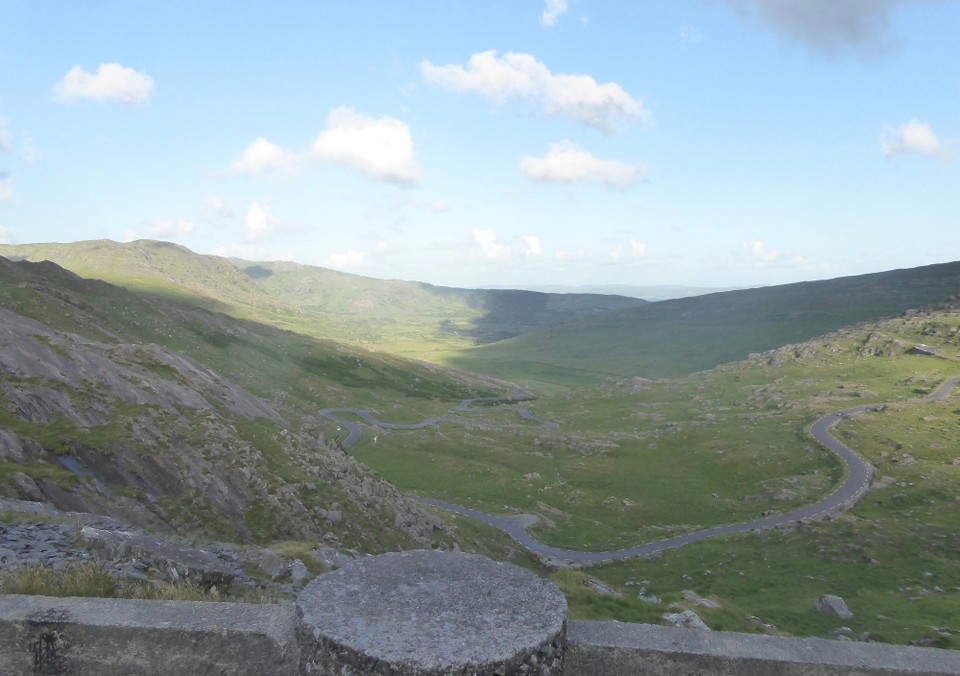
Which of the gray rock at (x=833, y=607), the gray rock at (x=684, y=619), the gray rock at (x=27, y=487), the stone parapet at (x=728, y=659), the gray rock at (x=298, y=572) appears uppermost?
the stone parapet at (x=728, y=659)

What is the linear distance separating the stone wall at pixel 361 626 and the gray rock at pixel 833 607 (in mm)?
33819

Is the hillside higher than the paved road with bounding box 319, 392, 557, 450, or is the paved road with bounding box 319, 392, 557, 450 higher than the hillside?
the hillside

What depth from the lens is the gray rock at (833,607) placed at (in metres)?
34.6

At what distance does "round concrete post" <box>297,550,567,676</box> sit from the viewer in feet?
20.3

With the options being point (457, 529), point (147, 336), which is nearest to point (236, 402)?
point (457, 529)

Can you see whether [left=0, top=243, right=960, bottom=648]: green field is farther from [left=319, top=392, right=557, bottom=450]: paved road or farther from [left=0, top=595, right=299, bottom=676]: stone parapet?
[left=0, top=595, right=299, bottom=676]: stone parapet

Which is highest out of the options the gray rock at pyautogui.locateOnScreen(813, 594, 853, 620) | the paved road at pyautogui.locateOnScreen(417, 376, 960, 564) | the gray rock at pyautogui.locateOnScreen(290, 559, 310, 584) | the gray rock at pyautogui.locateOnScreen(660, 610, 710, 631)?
the gray rock at pyautogui.locateOnScreen(290, 559, 310, 584)

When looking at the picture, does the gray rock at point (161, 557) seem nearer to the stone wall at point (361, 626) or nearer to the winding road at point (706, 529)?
the stone wall at point (361, 626)

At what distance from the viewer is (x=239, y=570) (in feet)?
52.6

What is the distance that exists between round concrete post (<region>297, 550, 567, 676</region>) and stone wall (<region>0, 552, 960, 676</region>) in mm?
25

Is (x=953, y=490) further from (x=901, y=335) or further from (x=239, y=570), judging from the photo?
(x=901, y=335)

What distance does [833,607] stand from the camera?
3503cm

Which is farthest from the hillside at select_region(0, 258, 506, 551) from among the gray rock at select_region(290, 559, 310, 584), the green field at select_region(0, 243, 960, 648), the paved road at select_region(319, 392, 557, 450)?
the paved road at select_region(319, 392, 557, 450)

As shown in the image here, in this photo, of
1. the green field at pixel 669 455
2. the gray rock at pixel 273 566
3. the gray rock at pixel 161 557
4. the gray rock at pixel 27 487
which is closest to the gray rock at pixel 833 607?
the green field at pixel 669 455
